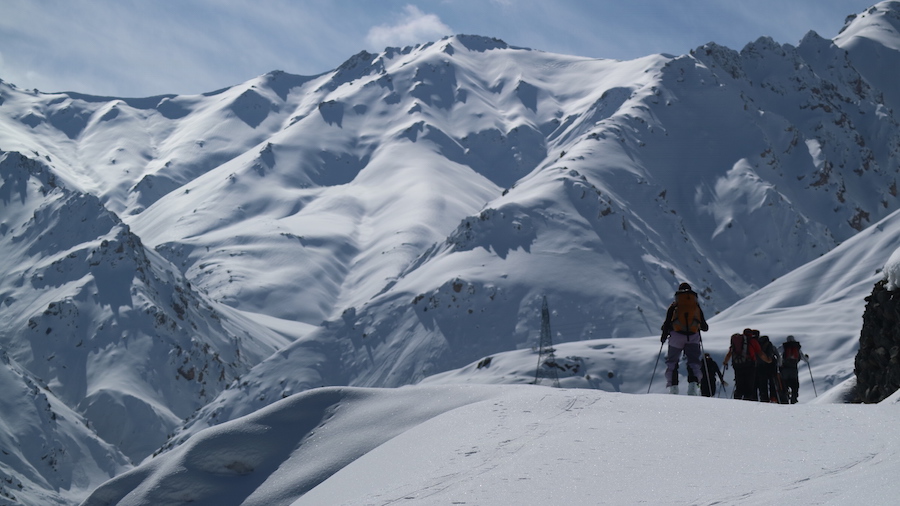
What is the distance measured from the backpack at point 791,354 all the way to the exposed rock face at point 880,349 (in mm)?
3010

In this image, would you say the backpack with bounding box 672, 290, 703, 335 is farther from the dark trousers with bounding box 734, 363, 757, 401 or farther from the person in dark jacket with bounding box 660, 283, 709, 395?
the dark trousers with bounding box 734, 363, 757, 401

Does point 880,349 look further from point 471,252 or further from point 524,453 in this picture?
point 471,252

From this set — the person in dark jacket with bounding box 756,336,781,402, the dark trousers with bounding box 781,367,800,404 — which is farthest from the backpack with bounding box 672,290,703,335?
→ the dark trousers with bounding box 781,367,800,404

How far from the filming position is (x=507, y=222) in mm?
96812

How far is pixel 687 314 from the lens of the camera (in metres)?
16.9

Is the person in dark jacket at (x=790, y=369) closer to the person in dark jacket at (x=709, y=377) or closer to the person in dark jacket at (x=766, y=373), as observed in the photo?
the person in dark jacket at (x=766, y=373)

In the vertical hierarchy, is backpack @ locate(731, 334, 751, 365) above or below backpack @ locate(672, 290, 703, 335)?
below

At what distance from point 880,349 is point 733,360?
3239mm

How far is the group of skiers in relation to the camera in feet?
55.7

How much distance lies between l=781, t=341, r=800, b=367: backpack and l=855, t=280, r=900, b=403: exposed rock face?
3010 mm

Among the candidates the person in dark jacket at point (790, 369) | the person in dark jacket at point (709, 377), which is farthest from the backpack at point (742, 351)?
the person in dark jacket at point (790, 369)

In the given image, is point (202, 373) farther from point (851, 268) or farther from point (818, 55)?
point (818, 55)

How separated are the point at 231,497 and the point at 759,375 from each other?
10.4 m

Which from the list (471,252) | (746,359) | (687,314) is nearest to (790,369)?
(746,359)
